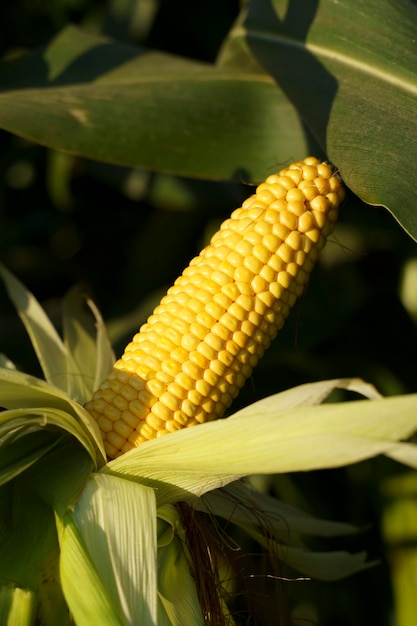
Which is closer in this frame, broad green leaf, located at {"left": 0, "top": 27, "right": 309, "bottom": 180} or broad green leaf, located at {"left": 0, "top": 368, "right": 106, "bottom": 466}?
broad green leaf, located at {"left": 0, "top": 368, "right": 106, "bottom": 466}

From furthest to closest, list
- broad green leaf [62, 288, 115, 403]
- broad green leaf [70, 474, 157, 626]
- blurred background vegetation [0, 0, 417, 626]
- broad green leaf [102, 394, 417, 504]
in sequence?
blurred background vegetation [0, 0, 417, 626]
broad green leaf [62, 288, 115, 403]
broad green leaf [70, 474, 157, 626]
broad green leaf [102, 394, 417, 504]

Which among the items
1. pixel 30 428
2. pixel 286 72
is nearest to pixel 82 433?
pixel 30 428

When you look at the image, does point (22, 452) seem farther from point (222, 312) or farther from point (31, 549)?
point (222, 312)

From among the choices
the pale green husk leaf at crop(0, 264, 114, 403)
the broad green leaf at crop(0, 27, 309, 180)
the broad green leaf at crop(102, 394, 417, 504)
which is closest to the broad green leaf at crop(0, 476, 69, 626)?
the broad green leaf at crop(102, 394, 417, 504)

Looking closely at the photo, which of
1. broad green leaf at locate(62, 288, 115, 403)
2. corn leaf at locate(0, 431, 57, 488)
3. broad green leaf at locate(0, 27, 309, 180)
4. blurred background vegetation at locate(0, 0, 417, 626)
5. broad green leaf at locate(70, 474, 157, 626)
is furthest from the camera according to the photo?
blurred background vegetation at locate(0, 0, 417, 626)

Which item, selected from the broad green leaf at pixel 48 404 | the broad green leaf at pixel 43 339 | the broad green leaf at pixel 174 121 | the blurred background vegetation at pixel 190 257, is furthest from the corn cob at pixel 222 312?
the broad green leaf at pixel 174 121

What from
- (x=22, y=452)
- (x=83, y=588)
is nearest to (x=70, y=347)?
(x=22, y=452)

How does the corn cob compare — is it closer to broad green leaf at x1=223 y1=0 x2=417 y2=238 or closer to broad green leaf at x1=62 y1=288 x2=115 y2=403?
broad green leaf at x1=223 y1=0 x2=417 y2=238
